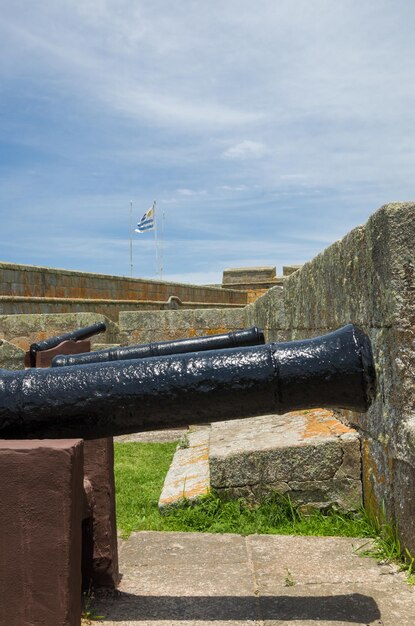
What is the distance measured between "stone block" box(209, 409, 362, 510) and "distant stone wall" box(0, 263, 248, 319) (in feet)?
32.8

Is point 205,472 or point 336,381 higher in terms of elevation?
point 336,381

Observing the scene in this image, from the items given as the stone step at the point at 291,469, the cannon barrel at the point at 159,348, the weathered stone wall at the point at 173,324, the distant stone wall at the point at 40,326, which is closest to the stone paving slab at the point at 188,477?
the stone step at the point at 291,469

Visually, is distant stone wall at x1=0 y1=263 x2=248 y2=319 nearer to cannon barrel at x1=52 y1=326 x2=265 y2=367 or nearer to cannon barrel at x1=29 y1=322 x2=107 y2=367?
cannon barrel at x1=29 y1=322 x2=107 y2=367

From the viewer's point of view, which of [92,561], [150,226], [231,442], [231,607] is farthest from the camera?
[150,226]

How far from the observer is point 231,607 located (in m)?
2.28

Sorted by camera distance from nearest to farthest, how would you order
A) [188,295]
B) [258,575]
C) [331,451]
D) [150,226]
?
[258,575], [331,451], [188,295], [150,226]

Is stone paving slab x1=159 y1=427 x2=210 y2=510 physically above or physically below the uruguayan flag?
below

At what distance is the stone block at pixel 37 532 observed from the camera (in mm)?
1569

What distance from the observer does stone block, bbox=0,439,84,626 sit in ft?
5.15

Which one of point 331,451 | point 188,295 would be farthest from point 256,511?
point 188,295

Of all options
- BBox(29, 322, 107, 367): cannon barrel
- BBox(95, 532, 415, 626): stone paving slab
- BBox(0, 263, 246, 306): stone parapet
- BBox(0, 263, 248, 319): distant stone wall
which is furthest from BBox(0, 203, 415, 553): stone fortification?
BBox(0, 263, 246, 306): stone parapet

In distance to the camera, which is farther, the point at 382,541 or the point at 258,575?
the point at 382,541

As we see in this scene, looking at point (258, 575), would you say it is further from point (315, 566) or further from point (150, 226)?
point (150, 226)

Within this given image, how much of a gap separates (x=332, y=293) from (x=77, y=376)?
256 cm
